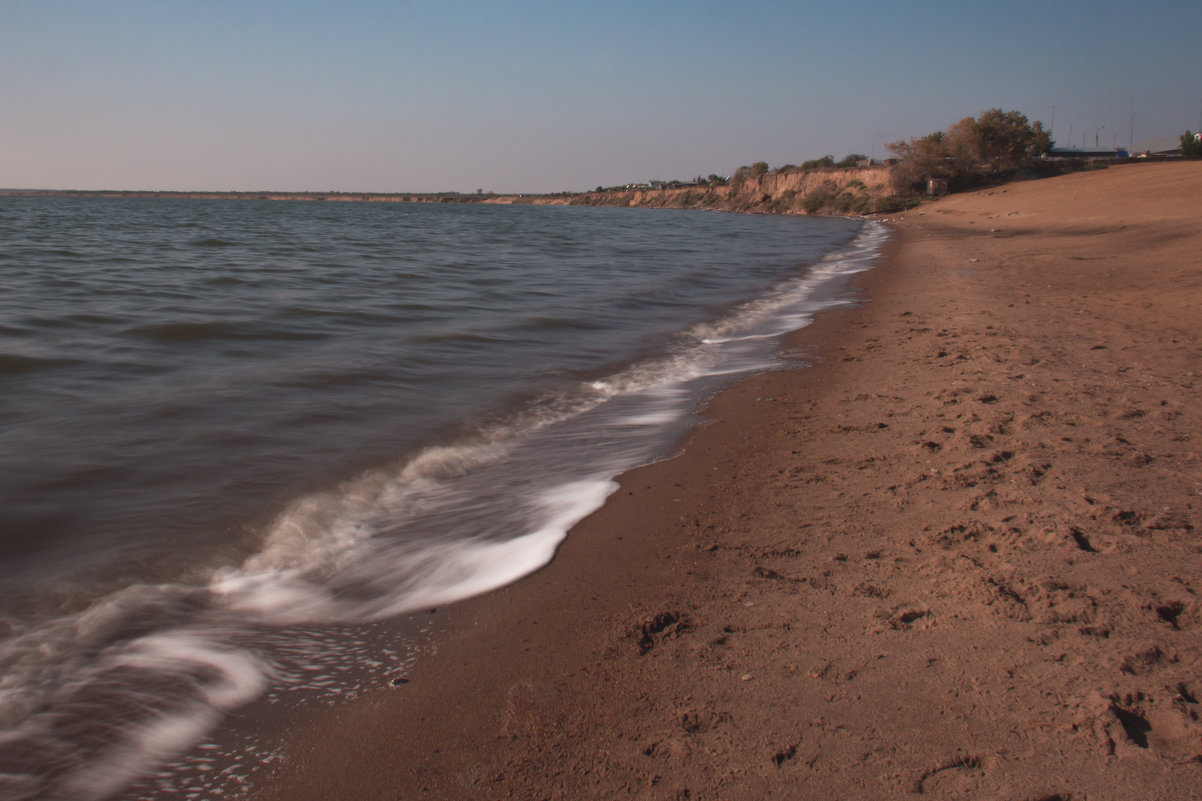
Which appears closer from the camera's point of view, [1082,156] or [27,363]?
[27,363]

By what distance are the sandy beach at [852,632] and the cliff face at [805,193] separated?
53.6 metres

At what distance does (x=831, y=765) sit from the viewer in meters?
1.92

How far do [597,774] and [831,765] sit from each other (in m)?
0.63

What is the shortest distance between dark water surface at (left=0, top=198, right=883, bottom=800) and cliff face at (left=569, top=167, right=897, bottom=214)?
50.4 m

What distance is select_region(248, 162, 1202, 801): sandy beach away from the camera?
→ 194 centimetres

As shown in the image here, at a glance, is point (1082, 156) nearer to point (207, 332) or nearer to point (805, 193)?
point (805, 193)

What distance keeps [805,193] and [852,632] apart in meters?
72.5

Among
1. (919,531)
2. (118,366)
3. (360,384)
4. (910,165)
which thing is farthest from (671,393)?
(910,165)

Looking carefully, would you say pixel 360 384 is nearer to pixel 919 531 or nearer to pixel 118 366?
pixel 118 366

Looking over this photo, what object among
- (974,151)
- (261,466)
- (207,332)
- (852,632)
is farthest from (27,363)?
(974,151)

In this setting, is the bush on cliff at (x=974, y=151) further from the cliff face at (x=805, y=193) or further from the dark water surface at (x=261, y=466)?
the dark water surface at (x=261, y=466)

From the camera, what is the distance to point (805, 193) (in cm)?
6950

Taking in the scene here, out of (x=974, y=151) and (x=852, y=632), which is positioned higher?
(x=974, y=151)

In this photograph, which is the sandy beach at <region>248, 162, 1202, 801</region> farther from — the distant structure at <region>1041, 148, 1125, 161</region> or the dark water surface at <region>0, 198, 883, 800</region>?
the distant structure at <region>1041, 148, 1125, 161</region>
